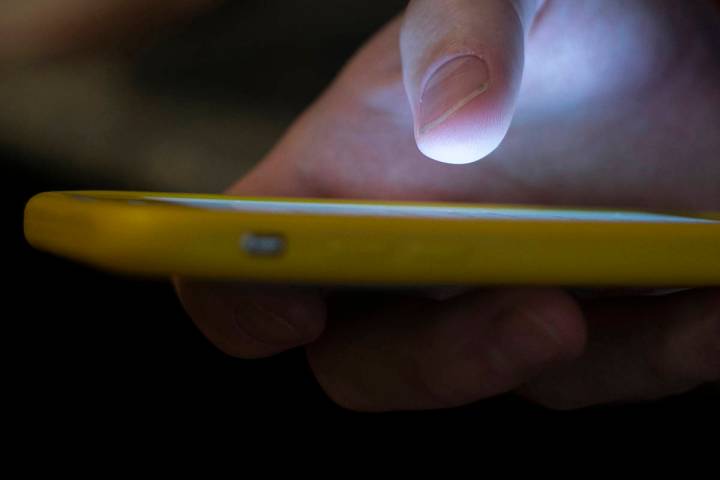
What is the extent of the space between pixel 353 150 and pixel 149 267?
57 cm

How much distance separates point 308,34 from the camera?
55.9 inches

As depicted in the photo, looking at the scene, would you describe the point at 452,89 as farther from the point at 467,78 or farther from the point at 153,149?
the point at 153,149

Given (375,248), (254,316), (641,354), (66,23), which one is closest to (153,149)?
(66,23)

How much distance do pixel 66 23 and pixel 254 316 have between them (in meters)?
1.03

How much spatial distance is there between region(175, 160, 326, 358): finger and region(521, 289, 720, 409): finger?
0.90ft

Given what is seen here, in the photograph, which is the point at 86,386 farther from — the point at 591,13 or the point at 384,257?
the point at 591,13

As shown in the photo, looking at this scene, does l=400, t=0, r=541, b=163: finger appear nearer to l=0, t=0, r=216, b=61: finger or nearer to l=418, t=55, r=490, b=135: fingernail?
l=418, t=55, r=490, b=135: fingernail

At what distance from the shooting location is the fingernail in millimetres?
550

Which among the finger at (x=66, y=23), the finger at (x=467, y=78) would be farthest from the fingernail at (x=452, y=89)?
the finger at (x=66, y=23)

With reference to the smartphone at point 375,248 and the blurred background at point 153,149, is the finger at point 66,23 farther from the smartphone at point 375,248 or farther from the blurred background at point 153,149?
the smartphone at point 375,248

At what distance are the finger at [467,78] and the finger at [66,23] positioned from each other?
3.08 feet

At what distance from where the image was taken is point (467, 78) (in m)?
0.56

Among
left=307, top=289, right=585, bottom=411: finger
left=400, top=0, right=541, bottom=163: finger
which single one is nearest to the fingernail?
left=400, top=0, right=541, bottom=163: finger

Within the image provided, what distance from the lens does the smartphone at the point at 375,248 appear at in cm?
33
